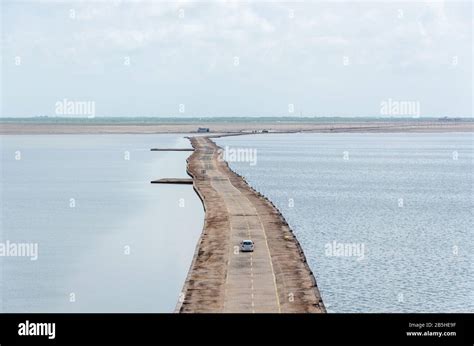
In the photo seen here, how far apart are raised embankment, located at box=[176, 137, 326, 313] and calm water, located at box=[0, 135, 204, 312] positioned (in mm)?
2126

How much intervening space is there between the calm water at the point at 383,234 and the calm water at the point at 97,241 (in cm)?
1123

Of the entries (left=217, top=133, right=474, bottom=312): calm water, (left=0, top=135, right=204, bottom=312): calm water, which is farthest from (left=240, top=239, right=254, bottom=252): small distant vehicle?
(left=217, top=133, right=474, bottom=312): calm water

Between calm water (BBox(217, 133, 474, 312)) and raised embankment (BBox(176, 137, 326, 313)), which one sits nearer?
raised embankment (BBox(176, 137, 326, 313))

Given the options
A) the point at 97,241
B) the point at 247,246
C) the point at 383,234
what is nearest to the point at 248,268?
the point at 247,246

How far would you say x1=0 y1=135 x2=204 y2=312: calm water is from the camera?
5394 cm

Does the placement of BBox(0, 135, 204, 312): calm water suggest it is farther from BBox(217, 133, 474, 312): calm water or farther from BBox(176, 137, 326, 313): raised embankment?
BBox(217, 133, 474, 312): calm water

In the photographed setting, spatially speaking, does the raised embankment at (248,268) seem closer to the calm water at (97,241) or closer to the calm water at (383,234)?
the calm water at (97,241)

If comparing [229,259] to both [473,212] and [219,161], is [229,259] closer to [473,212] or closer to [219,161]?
[473,212]

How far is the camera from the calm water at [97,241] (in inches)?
2124

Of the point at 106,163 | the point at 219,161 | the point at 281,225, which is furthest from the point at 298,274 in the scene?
the point at 106,163

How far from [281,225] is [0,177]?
91539 millimetres

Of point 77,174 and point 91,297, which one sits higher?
point 77,174

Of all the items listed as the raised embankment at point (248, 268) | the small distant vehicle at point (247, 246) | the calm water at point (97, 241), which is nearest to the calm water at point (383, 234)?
the raised embankment at point (248, 268)
